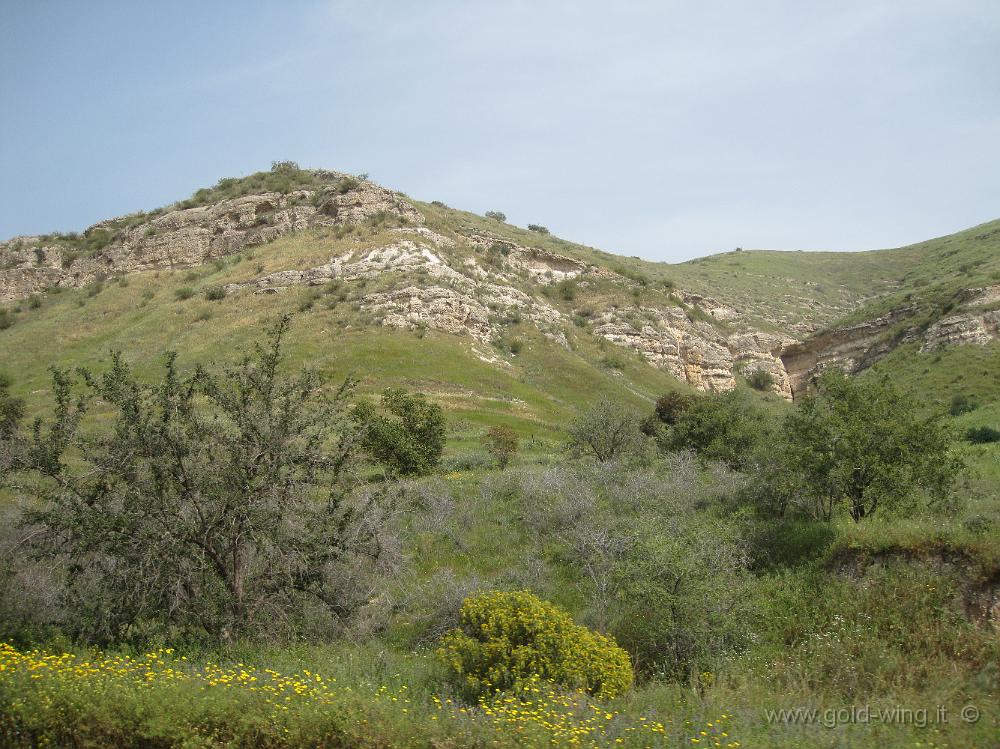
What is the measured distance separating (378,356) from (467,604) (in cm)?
3217

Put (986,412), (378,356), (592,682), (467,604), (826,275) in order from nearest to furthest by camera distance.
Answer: (592,682), (467,604), (986,412), (378,356), (826,275)

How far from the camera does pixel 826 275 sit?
11481 cm

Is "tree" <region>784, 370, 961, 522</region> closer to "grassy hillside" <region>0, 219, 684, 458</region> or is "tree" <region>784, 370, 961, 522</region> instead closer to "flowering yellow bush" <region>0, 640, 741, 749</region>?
"flowering yellow bush" <region>0, 640, 741, 749</region>

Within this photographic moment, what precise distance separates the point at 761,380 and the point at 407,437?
55.8m

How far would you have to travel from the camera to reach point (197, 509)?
9922 millimetres

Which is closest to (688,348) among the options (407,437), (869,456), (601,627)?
(407,437)

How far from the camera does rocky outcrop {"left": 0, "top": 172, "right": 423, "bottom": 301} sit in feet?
219

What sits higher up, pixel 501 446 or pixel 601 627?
pixel 501 446

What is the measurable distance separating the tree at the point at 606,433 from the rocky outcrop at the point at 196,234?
41850 mm

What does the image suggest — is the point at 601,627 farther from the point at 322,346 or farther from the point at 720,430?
the point at 322,346

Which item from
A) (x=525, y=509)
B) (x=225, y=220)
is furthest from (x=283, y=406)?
(x=225, y=220)

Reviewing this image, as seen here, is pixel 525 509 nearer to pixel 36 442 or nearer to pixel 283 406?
pixel 283 406

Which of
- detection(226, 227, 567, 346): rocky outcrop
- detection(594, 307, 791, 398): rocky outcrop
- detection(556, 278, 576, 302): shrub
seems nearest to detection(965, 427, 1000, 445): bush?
detection(226, 227, 567, 346): rocky outcrop

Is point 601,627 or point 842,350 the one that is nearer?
point 601,627
